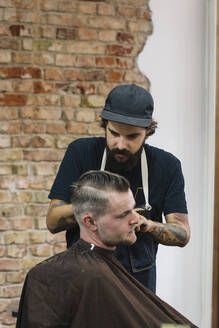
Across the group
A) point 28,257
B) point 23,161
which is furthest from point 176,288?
point 23,161

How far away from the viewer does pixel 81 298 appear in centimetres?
167

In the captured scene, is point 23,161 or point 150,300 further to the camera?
point 23,161

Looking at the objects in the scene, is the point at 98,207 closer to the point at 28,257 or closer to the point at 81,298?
the point at 81,298

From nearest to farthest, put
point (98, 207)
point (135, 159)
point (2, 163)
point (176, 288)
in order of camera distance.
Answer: point (98, 207)
point (135, 159)
point (2, 163)
point (176, 288)

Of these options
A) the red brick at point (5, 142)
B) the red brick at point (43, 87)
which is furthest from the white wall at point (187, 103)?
the red brick at point (5, 142)

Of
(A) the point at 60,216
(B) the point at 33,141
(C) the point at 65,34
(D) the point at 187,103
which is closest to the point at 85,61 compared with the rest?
(C) the point at 65,34

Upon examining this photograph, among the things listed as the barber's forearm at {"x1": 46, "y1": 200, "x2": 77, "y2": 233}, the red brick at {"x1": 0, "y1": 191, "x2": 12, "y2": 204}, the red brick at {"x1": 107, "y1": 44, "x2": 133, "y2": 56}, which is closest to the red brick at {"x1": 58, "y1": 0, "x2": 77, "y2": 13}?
the red brick at {"x1": 107, "y1": 44, "x2": 133, "y2": 56}

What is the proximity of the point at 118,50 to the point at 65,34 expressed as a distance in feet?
1.25

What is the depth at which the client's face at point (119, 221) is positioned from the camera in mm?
1779

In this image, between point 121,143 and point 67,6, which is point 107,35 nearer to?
point 67,6

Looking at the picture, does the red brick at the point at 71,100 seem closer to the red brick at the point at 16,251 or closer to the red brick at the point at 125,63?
the red brick at the point at 125,63

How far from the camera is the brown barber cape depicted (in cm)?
164

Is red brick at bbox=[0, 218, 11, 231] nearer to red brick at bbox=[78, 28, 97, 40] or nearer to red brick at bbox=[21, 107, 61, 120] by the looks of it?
red brick at bbox=[21, 107, 61, 120]

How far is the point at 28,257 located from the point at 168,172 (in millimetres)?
1410
